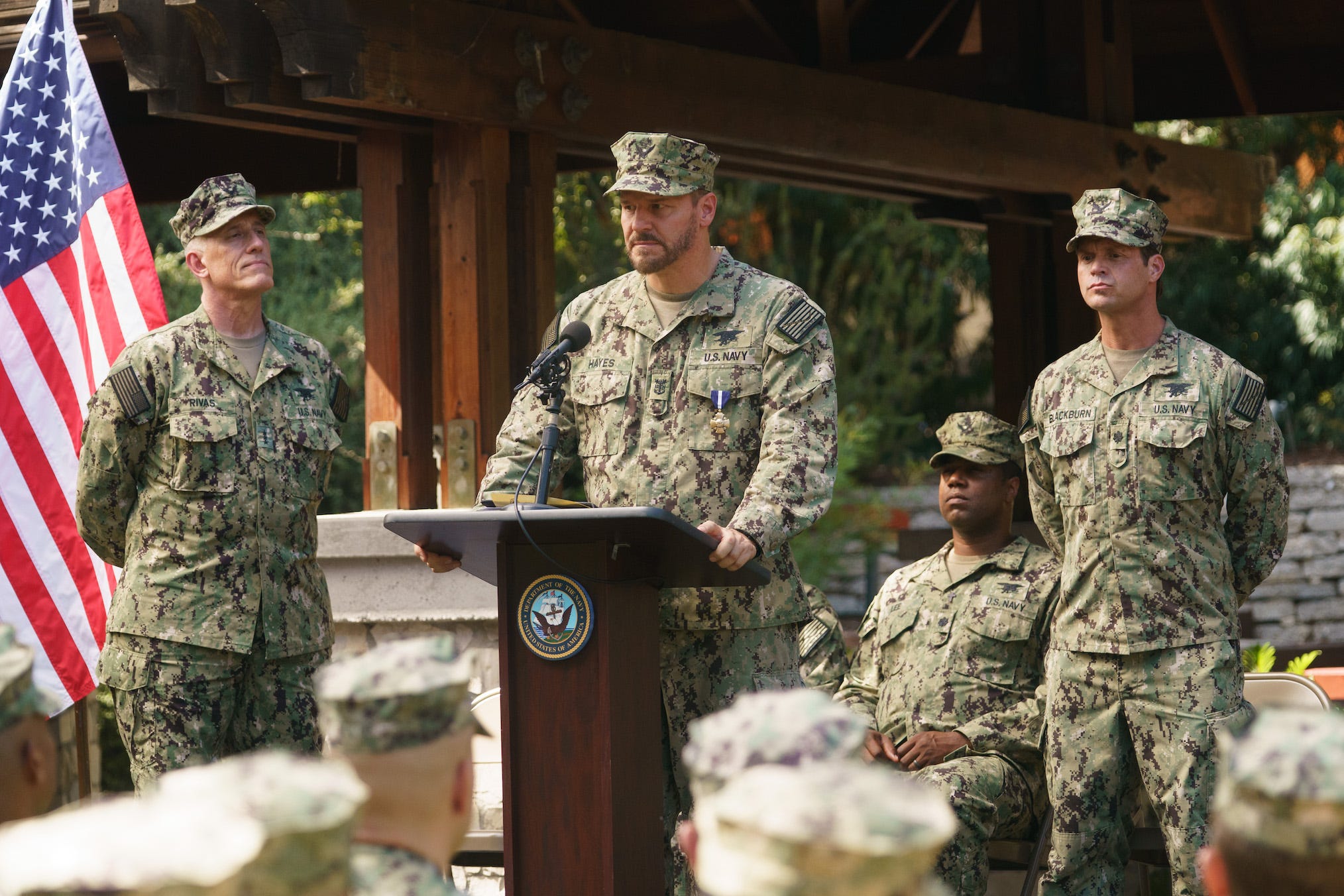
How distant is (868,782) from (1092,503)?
288 cm

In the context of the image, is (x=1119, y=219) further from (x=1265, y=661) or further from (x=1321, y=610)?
(x=1321, y=610)

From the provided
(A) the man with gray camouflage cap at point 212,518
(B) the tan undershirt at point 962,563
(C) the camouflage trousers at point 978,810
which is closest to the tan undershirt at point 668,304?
(A) the man with gray camouflage cap at point 212,518

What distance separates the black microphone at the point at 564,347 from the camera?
370 centimetres

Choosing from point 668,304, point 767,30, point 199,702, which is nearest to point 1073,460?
point 668,304

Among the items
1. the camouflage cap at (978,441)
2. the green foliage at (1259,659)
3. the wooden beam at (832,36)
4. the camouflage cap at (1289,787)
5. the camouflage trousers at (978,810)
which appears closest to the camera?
the camouflage cap at (1289,787)

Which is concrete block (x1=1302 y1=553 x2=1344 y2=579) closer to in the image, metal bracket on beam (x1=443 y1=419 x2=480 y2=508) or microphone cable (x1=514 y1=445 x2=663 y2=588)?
metal bracket on beam (x1=443 y1=419 x2=480 y2=508)

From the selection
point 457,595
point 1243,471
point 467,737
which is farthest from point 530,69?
point 467,737

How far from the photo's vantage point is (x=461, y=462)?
→ 19.4 feet

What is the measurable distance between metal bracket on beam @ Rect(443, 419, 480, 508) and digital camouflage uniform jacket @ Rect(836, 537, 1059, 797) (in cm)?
145

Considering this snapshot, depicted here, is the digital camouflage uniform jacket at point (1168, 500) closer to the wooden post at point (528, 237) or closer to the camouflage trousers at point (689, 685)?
the camouflage trousers at point (689, 685)

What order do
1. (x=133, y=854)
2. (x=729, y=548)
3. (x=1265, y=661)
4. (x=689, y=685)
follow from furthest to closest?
(x=1265, y=661), (x=689, y=685), (x=729, y=548), (x=133, y=854)

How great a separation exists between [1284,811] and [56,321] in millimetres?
4498

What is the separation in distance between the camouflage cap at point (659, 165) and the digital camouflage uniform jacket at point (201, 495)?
1.06m

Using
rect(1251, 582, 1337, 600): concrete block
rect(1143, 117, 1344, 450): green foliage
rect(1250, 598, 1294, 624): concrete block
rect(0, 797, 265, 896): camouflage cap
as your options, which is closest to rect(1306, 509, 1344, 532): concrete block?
rect(1251, 582, 1337, 600): concrete block
